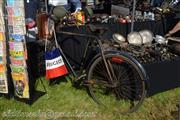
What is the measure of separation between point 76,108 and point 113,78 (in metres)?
0.83

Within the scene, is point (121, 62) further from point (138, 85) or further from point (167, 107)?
point (167, 107)

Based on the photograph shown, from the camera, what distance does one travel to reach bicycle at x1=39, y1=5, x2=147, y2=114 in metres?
4.77

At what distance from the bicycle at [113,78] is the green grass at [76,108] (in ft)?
0.54

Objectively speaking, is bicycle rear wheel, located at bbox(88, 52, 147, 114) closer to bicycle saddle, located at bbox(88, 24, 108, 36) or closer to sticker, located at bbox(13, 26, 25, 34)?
bicycle saddle, located at bbox(88, 24, 108, 36)

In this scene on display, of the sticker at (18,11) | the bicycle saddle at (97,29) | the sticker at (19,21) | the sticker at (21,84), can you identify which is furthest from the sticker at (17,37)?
the bicycle saddle at (97,29)

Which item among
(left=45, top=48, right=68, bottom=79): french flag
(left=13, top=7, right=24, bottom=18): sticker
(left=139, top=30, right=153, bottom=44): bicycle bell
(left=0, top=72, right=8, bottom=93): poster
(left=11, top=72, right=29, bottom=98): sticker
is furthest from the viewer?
(left=139, top=30, right=153, bottom=44): bicycle bell

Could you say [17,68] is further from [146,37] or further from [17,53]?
[146,37]

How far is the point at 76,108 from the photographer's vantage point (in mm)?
5188

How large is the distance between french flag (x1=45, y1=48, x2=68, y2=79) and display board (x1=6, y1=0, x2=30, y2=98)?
1.67 ft

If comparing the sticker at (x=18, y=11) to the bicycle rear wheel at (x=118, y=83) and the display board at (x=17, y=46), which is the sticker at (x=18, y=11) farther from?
the bicycle rear wheel at (x=118, y=83)

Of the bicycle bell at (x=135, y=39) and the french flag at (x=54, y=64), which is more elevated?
the bicycle bell at (x=135, y=39)

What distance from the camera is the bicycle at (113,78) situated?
4766mm

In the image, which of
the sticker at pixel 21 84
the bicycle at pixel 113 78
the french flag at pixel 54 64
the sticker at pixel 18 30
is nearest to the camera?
the sticker at pixel 18 30

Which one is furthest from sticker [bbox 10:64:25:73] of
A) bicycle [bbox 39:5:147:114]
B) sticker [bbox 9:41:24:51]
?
bicycle [bbox 39:5:147:114]
